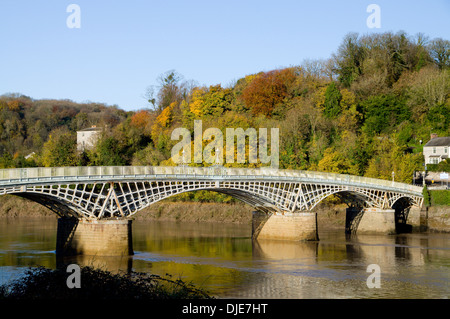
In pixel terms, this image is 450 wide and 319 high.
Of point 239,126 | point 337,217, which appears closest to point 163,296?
point 337,217

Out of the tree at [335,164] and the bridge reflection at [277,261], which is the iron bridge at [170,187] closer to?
the bridge reflection at [277,261]

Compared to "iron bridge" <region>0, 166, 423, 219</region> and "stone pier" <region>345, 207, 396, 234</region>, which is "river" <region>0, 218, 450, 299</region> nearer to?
"stone pier" <region>345, 207, 396, 234</region>

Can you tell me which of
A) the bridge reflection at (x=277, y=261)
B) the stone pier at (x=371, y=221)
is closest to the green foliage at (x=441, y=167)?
the stone pier at (x=371, y=221)

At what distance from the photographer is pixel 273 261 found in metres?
46.1

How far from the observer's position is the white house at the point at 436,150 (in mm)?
80125

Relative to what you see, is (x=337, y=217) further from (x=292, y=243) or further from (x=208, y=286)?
(x=208, y=286)

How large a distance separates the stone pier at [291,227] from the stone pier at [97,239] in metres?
17.9

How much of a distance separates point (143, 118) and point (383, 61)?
152 feet

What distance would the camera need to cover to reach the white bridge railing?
1610 inches

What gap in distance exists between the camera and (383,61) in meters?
102

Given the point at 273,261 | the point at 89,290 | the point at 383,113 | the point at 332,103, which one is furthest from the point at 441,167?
the point at 89,290

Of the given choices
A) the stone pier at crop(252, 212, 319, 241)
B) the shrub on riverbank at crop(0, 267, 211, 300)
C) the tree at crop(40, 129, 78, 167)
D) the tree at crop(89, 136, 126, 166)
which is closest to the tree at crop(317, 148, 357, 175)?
the stone pier at crop(252, 212, 319, 241)

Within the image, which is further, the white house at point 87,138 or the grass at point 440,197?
the white house at point 87,138

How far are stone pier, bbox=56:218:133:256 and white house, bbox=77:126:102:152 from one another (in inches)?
2199
